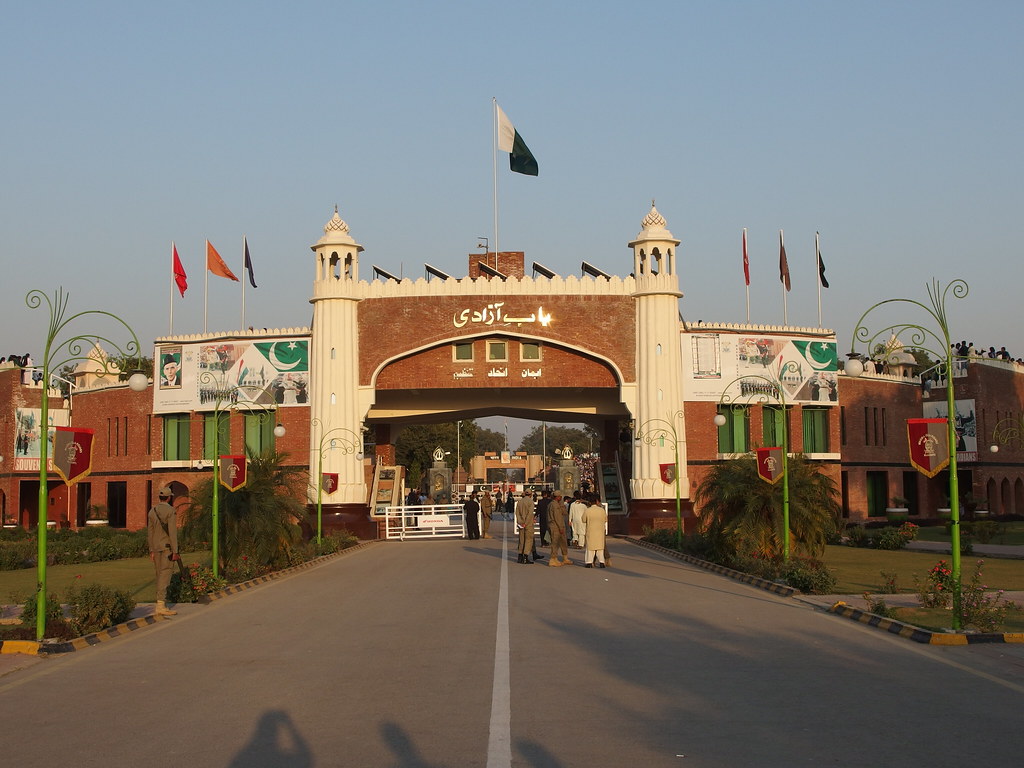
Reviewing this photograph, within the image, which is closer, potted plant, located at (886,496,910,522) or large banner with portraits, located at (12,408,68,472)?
potted plant, located at (886,496,910,522)

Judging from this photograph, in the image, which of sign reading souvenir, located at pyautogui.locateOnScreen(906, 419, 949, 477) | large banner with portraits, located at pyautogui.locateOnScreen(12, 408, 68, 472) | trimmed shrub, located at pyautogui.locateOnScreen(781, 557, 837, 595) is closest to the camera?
sign reading souvenir, located at pyautogui.locateOnScreen(906, 419, 949, 477)

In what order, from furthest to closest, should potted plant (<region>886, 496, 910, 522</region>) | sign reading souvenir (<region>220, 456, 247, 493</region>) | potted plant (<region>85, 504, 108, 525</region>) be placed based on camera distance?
potted plant (<region>85, 504, 108, 525</region>) → potted plant (<region>886, 496, 910, 522</region>) → sign reading souvenir (<region>220, 456, 247, 493</region>)

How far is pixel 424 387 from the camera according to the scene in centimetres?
4356

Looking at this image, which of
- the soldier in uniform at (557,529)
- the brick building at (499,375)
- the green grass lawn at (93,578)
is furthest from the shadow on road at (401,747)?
the brick building at (499,375)

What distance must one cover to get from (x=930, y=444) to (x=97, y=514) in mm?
42790

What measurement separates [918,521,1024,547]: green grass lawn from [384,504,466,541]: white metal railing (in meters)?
15.9

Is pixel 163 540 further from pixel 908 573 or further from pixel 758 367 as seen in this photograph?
pixel 758 367

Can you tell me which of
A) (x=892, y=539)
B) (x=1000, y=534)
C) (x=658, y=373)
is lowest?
(x=1000, y=534)

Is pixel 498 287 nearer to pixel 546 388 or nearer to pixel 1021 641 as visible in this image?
pixel 546 388

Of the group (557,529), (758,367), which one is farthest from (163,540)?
(758,367)

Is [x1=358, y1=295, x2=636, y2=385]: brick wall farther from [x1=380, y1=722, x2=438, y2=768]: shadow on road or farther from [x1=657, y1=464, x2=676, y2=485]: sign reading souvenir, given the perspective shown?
[x1=380, y1=722, x2=438, y2=768]: shadow on road

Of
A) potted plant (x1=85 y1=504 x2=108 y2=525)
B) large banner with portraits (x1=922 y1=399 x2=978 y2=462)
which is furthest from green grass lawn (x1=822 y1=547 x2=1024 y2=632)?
potted plant (x1=85 y1=504 x2=108 y2=525)

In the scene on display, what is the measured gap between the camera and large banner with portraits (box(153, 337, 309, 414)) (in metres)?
44.1

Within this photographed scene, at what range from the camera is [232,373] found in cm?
4466
